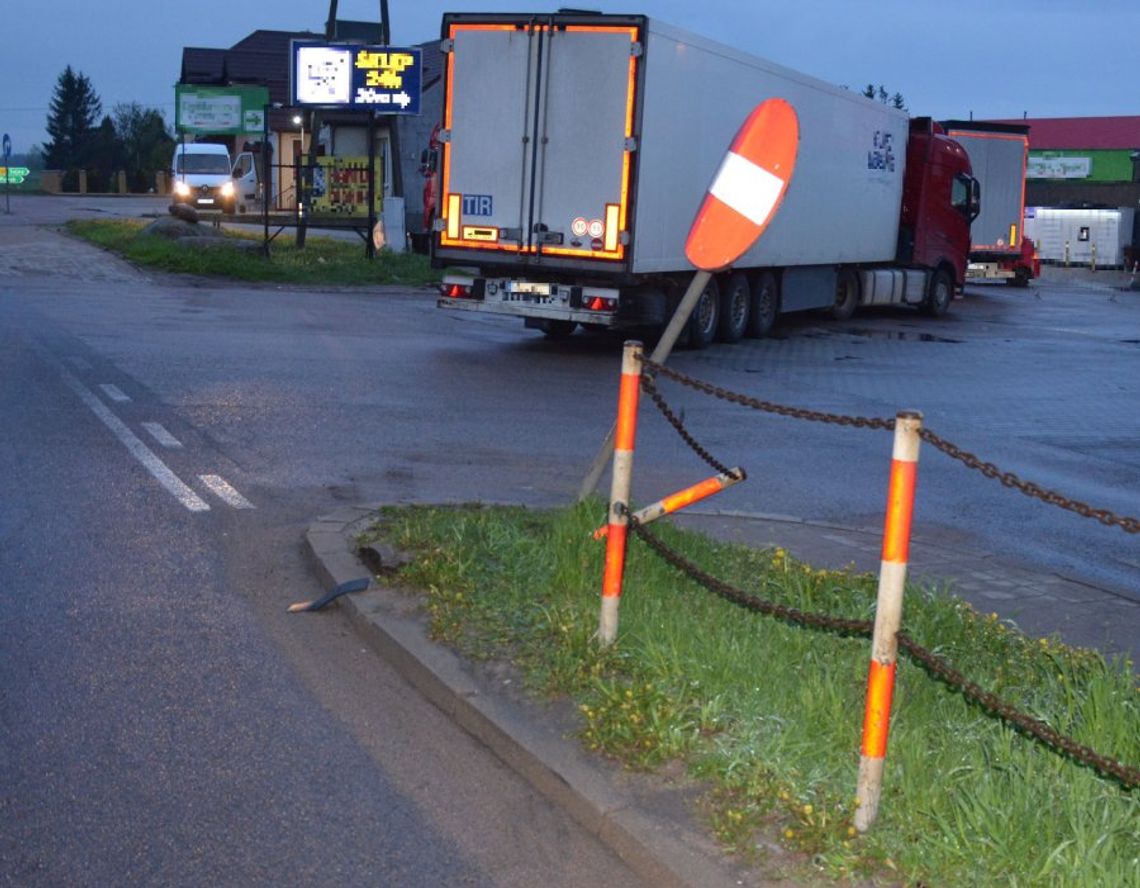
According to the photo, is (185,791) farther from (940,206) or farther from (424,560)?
(940,206)

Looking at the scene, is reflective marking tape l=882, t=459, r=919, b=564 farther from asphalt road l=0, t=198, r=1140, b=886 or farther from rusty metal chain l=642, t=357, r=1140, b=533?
asphalt road l=0, t=198, r=1140, b=886

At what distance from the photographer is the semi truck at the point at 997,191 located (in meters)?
36.9

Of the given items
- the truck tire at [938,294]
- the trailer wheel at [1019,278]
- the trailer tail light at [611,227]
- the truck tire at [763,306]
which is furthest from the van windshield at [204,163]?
the trailer tail light at [611,227]

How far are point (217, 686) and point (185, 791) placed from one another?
3.40ft

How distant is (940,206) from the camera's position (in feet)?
95.2

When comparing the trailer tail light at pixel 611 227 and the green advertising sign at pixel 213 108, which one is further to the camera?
the green advertising sign at pixel 213 108

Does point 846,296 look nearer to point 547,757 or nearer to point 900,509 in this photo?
point 547,757

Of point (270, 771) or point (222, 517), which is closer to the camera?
point (270, 771)

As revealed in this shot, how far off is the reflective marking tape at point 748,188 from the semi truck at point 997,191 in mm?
31234

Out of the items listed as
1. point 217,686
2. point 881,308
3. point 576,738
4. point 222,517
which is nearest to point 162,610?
point 217,686

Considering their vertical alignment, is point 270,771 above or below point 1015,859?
below

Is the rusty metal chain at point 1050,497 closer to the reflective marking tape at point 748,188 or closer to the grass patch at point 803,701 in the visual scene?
the grass patch at point 803,701

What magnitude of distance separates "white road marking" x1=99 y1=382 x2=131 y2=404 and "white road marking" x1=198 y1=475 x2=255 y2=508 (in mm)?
3205

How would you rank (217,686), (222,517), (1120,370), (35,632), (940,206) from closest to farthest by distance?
(217,686)
(35,632)
(222,517)
(1120,370)
(940,206)
